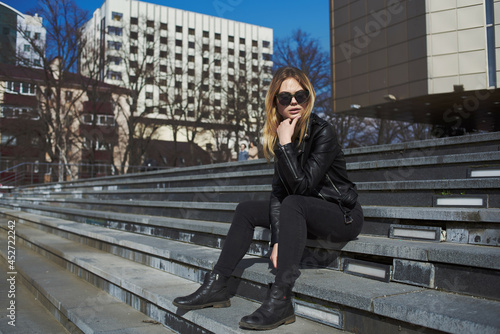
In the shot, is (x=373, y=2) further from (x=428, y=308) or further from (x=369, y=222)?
(x=428, y=308)

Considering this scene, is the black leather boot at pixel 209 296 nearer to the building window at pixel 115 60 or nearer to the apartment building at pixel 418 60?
the apartment building at pixel 418 60

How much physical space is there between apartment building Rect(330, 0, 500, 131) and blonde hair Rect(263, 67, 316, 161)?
1461 cm

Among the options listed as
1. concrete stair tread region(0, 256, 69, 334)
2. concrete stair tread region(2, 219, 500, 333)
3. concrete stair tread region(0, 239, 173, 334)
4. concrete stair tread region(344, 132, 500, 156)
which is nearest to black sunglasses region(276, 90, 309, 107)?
concrete stair tread region(2, 219, 500, 333)

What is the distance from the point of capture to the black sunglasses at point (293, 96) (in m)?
2.72

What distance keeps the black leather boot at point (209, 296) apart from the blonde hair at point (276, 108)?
911 millimetres

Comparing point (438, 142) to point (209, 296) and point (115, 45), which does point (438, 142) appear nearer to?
point (209, 296)

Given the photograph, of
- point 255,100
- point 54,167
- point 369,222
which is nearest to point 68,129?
point 54,167

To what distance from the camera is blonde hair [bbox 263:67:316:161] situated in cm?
270

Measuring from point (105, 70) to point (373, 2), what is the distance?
65.5 feet

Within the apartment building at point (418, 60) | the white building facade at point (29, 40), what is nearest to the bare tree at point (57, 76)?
the white building facade at point (29, 40)

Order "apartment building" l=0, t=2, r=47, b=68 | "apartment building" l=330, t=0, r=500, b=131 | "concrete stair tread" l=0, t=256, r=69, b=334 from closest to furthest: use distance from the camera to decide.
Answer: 1. "concrete stair tread" l=0, t=256, r=69, b=334
2. "apartment building" l=330, t=0, r=500, b=131
3. "apartment building" l=0, t=2, r=47, b=68

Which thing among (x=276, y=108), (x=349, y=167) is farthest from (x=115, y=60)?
(x=276, y=108)

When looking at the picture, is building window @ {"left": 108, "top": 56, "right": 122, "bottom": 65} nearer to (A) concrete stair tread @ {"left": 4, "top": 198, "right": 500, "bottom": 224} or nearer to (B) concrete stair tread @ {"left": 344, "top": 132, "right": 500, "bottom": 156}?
(B) concrete stair tread @ {"left": 344, "top": 132, "right": 500, "bottom": 156}

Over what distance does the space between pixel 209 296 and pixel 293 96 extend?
4.48 ft
